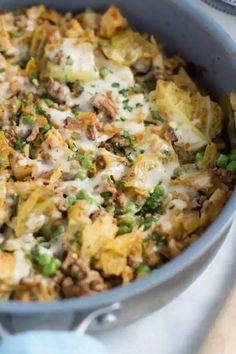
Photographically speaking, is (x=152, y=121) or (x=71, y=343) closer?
(x=71, y=343)

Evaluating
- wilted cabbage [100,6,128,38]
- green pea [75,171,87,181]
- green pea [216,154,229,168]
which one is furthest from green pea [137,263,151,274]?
wilted cabbage [100,6,128,38]

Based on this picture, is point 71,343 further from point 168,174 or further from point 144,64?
point 144,64

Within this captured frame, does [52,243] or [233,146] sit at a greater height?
[233,146]

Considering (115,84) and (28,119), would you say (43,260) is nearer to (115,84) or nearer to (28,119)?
(28,119)

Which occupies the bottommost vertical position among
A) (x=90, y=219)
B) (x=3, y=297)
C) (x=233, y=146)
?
(x=3, y=297)

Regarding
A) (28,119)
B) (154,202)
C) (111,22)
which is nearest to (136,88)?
(111,22)

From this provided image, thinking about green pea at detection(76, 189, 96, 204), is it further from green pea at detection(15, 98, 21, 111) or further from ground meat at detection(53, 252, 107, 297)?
green pea at detection(15, 98, 21, 111)

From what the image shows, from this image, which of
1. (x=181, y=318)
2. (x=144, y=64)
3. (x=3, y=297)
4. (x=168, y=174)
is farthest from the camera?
(x=144, y=64)

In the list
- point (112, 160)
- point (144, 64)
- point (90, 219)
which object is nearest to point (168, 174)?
point (112, 160)
